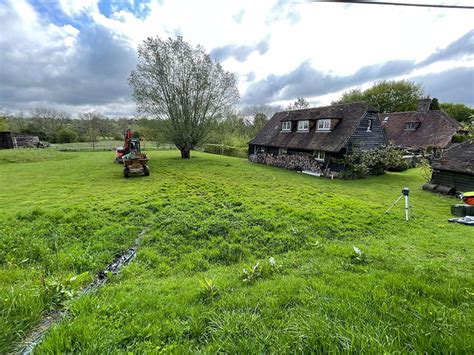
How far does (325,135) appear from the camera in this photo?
1953 cm

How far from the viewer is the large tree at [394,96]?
39000mm

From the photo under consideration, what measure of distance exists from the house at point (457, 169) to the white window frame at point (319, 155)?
23.2ft

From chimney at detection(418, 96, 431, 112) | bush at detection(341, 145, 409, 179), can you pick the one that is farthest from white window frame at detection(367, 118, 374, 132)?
chimney at detection(418, 96, 431, 112)

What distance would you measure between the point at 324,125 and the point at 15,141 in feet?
137

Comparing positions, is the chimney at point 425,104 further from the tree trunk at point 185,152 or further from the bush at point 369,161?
the tree trunk at point 185,152

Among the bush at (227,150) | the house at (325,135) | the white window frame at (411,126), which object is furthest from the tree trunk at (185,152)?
the white window frame at (411,126)

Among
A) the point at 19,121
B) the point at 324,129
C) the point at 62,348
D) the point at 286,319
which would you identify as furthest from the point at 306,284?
the point at 19,121

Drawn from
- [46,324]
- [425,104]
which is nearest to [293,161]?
[46,324]

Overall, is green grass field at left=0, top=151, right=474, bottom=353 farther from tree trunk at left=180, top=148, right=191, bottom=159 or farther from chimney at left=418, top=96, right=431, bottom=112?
chimney at left=418, top=96, right=431, bottom=112

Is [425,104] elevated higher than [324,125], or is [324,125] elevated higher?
[425,104]

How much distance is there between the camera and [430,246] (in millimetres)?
5840

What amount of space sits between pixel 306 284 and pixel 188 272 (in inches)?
97.8

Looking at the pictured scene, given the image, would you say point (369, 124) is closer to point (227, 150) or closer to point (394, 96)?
point (227, 150)

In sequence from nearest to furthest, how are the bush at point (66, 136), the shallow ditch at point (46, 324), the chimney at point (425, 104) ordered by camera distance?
the shallow ditch at point (46, 324) < the chimney at point (425, 104) < the bush at point (66, 136)
